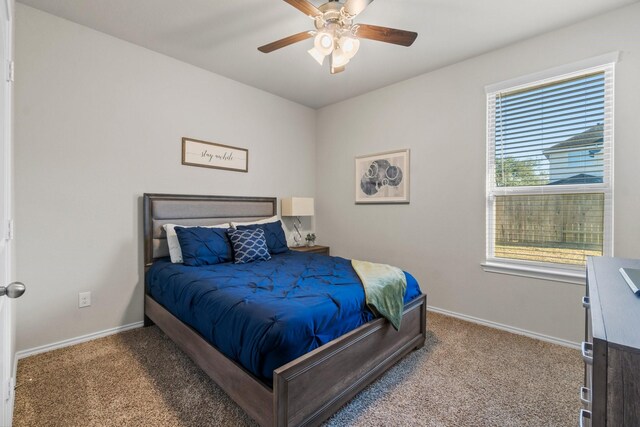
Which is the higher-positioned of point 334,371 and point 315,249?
point 315,249

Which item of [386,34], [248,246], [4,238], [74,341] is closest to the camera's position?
[4,238]

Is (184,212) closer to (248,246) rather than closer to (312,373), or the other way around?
(248,246)

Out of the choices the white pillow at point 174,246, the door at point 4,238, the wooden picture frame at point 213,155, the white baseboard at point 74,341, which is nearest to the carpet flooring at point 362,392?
the white baseboard at point 74,341

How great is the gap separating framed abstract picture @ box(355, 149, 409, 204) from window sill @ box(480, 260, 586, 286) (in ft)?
3.78

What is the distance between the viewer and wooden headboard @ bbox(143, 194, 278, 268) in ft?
9.16

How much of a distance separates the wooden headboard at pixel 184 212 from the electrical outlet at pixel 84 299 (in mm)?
501

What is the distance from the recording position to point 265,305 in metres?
1.57

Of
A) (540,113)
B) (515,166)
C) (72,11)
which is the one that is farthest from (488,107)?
(72,11)

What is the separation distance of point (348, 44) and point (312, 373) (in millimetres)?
2094

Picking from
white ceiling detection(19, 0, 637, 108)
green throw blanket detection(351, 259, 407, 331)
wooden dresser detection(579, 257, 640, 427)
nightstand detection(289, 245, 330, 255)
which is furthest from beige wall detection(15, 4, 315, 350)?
wooden dresser detection(579, 257, 640, 427)

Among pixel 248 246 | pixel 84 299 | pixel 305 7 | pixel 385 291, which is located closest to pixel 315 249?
pixel 248 246

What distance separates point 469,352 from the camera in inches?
Result: 91.5

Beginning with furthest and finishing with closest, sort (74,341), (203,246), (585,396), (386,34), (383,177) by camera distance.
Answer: (383,177), (203,246), (74,341), (386,34), (585,396)

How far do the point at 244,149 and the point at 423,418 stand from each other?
3233 millimetres
